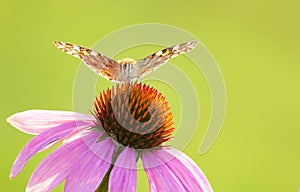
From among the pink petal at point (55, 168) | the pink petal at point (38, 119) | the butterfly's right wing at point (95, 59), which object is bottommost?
the pink petal at point (55, 168)

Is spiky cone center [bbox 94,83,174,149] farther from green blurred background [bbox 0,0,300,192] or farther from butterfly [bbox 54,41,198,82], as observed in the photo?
green blurred background [bbox 0,0,300,192]

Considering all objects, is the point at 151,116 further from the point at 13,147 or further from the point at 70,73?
the point at 70,73

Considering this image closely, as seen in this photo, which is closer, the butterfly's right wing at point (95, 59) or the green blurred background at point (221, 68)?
the butterfly's right wing at point (95, 59)

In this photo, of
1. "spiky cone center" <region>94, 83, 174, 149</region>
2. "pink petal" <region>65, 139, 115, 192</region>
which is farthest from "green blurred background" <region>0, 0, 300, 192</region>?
"pink petal" <region>65, 139, 115, 192</region>

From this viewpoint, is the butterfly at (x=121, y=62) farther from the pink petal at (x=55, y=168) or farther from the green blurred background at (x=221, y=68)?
the green blurred background at (x=221, y=68)

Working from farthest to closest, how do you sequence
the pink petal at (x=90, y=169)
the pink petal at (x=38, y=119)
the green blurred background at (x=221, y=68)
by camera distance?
1. the green blurred background at (x=221, y=68)
2. the pink petal at (x=38, y=119)
3. the pink petal at (x=90, y=169)

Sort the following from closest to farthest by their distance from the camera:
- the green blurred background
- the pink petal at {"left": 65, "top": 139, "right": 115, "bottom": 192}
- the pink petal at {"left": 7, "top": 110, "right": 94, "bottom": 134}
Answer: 1. the pink petal at {"left": 65, "top": 139, "right": 115, "bottom": 192}
2. the pink petal at {"left": 7, "top": 110, "right": 94, "bottom": 134}
3. the green blurred background

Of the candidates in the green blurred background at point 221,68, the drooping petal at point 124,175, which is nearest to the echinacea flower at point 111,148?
the drooping petal at point 124,175
